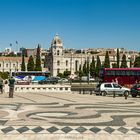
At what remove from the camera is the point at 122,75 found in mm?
54094

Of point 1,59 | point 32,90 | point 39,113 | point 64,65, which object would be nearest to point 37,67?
point 64,65

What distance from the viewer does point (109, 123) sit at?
14.7 m

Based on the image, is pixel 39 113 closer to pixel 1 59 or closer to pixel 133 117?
pixel 133 117

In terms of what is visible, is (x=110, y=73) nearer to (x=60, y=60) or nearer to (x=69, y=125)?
(x=69, y=125)

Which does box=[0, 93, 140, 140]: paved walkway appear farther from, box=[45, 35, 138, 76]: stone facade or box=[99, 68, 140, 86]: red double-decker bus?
box=[45, 35, 138, 76]: stone facade

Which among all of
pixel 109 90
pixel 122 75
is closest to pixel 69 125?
pixel 109 90

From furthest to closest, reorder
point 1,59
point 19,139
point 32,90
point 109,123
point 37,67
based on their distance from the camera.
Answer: point 1,59
point 37,67
point 32,90
point 109,123
point 19,139

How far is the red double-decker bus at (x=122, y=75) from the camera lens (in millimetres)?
53094

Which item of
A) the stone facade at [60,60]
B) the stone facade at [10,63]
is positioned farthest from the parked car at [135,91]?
the stone facade at [10,63]

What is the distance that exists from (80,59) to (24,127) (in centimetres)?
15063

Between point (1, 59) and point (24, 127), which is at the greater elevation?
point (1, 59)

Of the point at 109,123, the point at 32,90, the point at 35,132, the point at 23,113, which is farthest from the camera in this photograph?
the point at 32,90

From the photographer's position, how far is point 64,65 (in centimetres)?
15762

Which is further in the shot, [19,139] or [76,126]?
[76,126]
